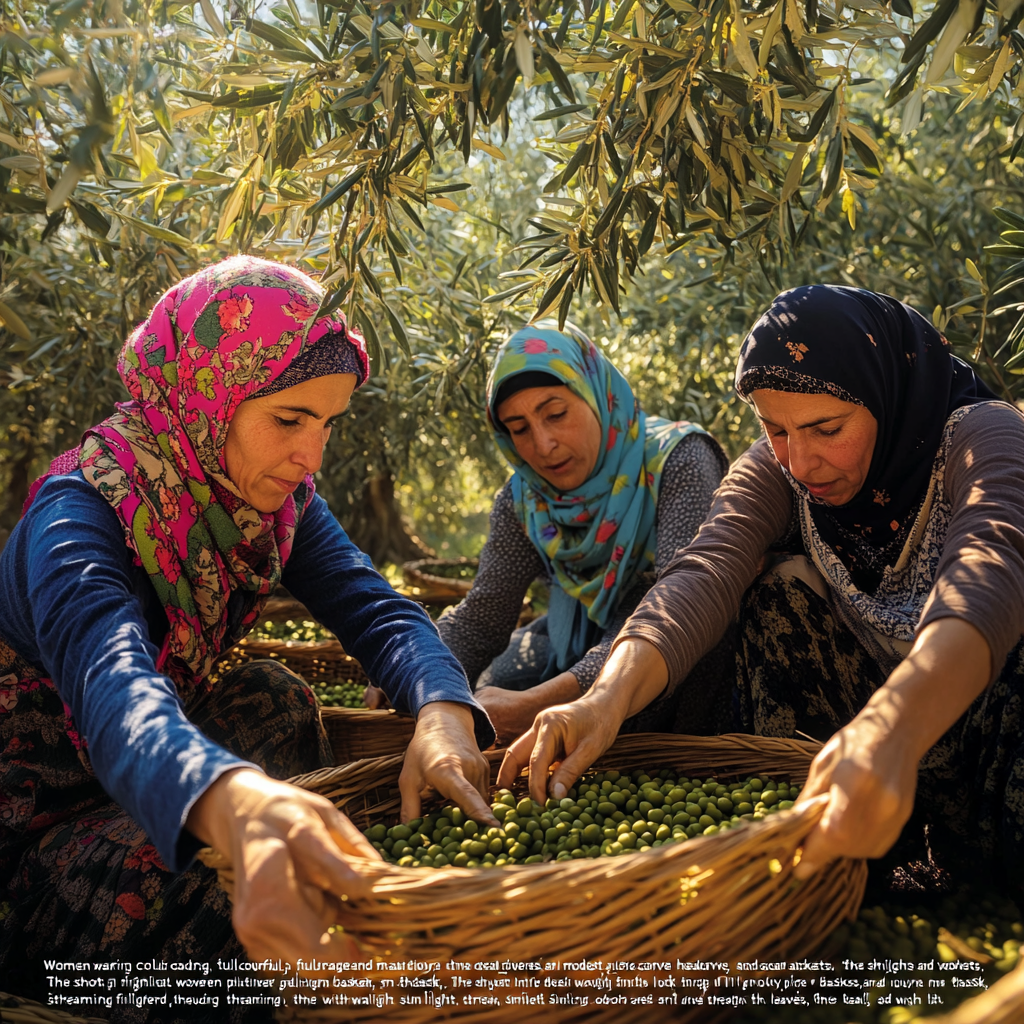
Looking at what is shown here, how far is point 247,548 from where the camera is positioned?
7.72ft

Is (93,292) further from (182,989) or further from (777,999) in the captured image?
(777,999)

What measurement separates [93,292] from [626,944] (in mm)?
3699

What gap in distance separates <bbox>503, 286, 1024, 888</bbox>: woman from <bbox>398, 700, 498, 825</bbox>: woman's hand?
0.10m

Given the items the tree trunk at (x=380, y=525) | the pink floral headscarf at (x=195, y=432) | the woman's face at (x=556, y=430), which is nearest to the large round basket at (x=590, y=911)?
the pink floral headscarf at (x=195, y=432)

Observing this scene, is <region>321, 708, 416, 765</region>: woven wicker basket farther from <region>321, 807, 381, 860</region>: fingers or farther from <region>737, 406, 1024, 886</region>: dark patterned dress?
<region>321, 807, 381, 860</region>: fingers

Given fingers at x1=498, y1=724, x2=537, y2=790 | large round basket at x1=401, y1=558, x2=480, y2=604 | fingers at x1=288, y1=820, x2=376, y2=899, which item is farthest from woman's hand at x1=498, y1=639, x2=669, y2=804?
large round basket at x1=401, y1=558, x2=480, y2=604

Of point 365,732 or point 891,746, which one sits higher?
point 891,746

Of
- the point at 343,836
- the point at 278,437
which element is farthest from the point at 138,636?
the point at 278,437

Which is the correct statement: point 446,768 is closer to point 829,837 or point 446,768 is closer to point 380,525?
point 829,837

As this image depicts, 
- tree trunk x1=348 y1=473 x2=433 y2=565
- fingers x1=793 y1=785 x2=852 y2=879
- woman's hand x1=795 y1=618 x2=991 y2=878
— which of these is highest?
woman's hand x1=795 y1=618 x2=991 y2=878

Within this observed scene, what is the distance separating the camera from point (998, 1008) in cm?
105

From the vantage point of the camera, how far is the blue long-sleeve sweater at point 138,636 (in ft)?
4.63

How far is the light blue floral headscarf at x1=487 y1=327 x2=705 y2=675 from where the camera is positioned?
323 cm

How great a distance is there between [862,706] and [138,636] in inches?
72.7
